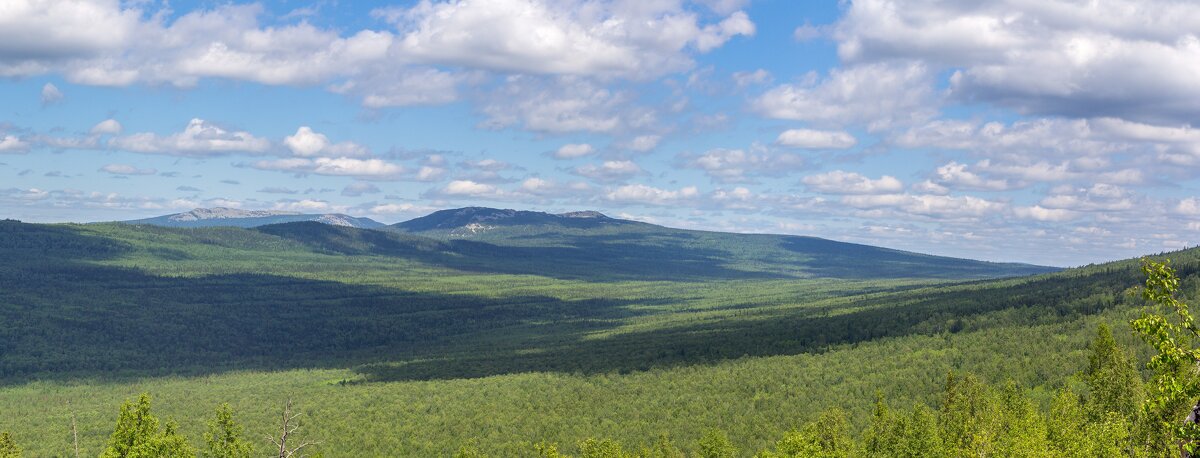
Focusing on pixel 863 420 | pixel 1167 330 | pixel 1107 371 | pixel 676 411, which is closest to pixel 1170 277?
pixel 1167 330

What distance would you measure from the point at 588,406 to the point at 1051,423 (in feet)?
356

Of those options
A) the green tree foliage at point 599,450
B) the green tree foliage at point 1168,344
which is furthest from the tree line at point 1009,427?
the green tree foliage at point 599,450

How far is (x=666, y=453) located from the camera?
127m

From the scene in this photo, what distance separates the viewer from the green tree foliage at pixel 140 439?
218 ft

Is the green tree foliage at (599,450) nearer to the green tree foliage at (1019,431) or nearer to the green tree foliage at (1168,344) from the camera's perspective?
the green tree foliage at (1019,431)

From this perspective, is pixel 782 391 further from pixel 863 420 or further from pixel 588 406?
pixel 588 406

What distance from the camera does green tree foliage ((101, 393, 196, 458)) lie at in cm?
6651

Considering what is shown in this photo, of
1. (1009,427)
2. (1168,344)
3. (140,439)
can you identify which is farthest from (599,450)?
(1168,344)

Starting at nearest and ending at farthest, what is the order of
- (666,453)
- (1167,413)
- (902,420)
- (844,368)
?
(1167,413) < (902,420) < (666,453) < (844,368)

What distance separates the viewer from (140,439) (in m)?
67.6

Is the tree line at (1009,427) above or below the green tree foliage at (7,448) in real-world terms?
above

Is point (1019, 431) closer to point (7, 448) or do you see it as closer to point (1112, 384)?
point (1112, 384)

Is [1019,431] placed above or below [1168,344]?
below

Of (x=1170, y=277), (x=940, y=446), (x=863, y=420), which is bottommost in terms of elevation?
(x=863, y=420)
